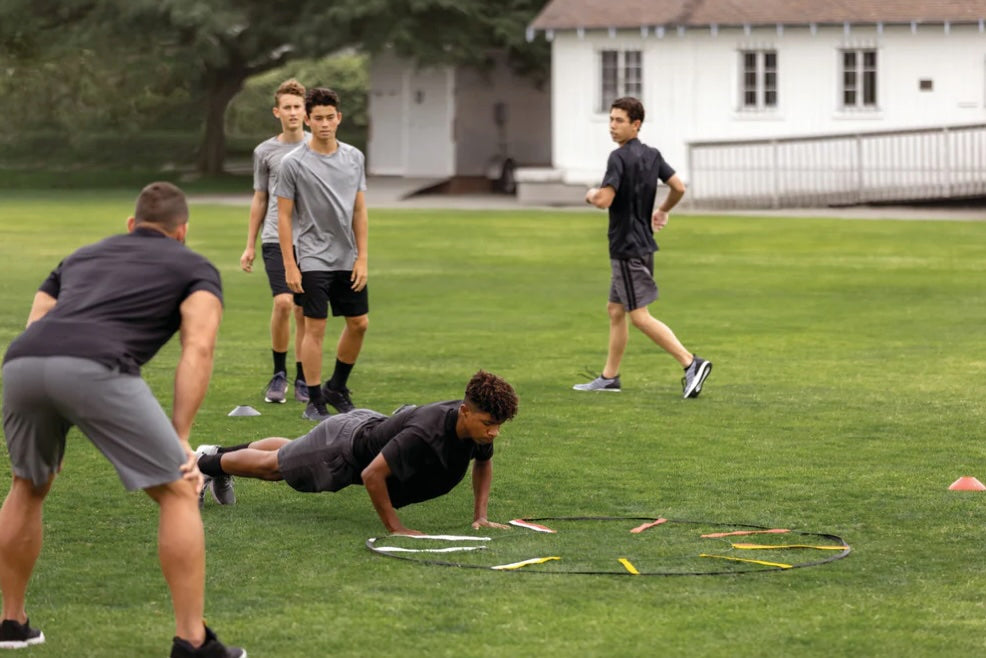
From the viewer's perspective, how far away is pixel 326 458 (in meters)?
8.69

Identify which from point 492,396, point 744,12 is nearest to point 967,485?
point 492,396

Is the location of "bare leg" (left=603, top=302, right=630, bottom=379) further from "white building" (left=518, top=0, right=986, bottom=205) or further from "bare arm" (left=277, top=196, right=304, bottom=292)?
"white building" (left=518, top=0, right=986, bottom=205)

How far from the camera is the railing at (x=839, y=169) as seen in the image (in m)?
37.4

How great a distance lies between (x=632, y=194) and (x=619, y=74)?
29421mm

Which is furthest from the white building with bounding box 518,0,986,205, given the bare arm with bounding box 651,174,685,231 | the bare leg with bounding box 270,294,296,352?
the bare leg with bounding box 270,294,296,352

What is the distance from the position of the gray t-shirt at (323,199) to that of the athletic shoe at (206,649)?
5869 mm

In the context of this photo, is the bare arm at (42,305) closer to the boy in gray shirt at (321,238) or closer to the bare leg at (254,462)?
the bare leg at (254,462)

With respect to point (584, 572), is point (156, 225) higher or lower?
higher

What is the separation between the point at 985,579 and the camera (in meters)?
7.82

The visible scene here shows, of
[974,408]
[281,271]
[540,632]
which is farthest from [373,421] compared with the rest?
[974,408]

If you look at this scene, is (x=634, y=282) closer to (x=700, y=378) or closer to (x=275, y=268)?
(x=700, y=378)

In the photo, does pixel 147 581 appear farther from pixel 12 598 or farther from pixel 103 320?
pixel 103 320

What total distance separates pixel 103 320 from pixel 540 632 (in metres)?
1.95

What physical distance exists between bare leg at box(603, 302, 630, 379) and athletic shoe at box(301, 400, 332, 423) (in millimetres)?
2401
